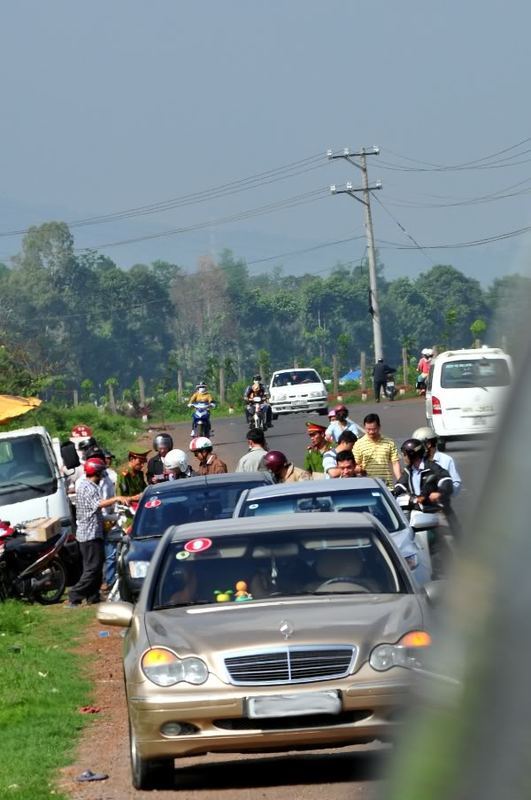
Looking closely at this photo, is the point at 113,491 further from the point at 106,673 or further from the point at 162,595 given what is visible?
the point at 162,595

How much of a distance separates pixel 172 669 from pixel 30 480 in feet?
44.3

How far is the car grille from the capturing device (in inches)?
312

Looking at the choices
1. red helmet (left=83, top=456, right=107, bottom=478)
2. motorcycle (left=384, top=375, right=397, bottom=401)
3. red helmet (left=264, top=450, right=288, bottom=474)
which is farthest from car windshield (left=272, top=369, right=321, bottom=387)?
red helmet (left=264, top=450, right=288, bottom=474)

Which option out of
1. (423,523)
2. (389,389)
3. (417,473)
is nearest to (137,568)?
(417,473)

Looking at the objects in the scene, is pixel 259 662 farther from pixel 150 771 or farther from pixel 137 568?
pixel 137 568

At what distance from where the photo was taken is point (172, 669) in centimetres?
796

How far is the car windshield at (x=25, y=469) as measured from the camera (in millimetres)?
20984

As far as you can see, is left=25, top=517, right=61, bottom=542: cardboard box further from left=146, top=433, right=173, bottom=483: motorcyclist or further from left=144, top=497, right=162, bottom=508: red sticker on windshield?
left=144, top=497, right=162, bottom=508: red sticker on windshield

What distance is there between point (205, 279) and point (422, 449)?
470 ft

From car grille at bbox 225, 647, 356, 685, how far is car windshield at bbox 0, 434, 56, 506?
1333cm

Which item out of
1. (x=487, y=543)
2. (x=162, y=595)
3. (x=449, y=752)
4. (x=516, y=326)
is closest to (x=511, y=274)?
(x=516, y=326)

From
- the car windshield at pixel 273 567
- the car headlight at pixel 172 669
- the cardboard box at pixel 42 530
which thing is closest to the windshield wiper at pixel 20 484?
the cardboard box at pixel 42 530

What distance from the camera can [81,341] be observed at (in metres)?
129

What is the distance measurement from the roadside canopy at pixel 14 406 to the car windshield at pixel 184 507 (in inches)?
412
